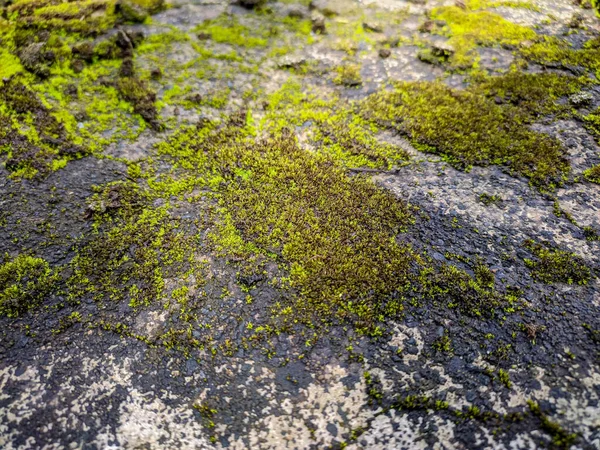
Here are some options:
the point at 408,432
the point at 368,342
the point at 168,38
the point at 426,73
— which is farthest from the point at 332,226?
the point at 168,38

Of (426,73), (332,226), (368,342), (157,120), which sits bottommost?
(368,342)

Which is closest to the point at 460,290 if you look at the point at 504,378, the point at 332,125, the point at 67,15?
the point at 504,378

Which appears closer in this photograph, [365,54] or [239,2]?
[365,54]

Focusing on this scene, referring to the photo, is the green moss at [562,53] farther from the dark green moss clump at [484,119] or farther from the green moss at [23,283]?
the green moss at [23,283]

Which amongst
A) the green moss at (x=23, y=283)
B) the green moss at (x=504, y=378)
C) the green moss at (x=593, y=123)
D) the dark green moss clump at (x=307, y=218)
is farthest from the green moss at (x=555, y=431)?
the green moss at (x=23, y=283)

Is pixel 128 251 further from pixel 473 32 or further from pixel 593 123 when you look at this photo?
pixel 473 32

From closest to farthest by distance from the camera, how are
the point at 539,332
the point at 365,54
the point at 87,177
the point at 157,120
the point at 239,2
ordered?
the point at 539,332 → the point at 87,177 → the point at 157,120 → the point at 365,54 → the point at 239,2

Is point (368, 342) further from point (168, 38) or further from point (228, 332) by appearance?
point (168, 38)
